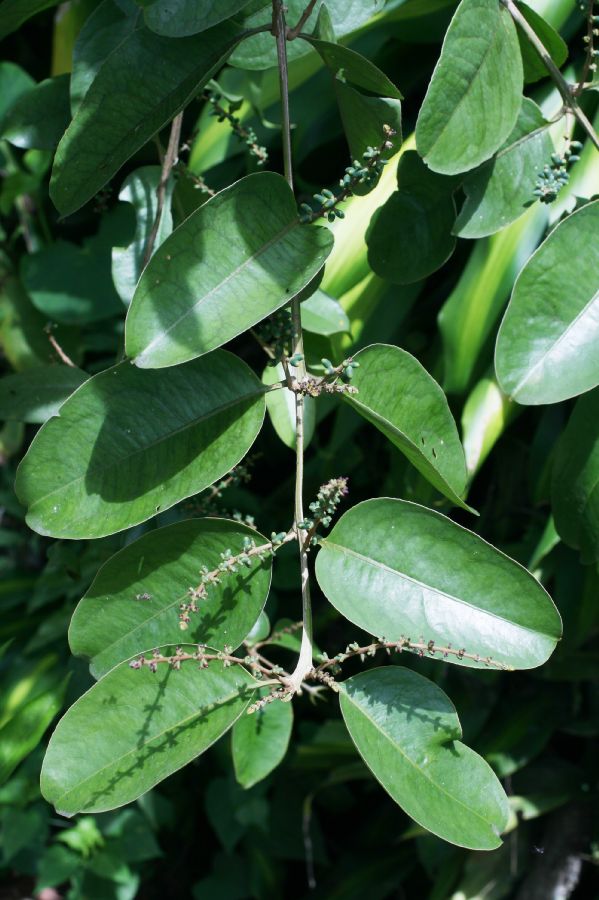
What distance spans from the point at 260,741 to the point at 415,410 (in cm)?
32

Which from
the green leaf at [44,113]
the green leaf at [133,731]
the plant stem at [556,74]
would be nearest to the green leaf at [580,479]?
the plant stem at [556,74]

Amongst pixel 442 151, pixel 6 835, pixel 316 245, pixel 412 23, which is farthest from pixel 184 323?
pixel 6 835

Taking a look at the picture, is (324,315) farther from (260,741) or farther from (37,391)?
(260,741)

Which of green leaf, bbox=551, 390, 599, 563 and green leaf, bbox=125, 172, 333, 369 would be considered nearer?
green leaf, bbox=125, 172, 333, 369

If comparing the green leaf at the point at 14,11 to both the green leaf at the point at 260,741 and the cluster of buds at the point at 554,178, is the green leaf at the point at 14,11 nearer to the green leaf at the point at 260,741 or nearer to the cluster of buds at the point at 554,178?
the cluster of buds at the point at 554,178

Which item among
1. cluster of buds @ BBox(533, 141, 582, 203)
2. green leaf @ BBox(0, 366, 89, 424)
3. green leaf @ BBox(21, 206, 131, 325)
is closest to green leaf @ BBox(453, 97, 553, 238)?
cluster of buds @ BBox(533, 141, 582, 203)

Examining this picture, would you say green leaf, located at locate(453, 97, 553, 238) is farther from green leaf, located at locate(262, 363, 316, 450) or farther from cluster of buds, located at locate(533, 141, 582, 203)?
green leaf, located at locate(262, 363, 316, 450)

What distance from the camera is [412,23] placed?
1.07 meters

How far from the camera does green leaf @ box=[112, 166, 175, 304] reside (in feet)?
2.51

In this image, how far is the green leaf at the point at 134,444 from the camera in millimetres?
577

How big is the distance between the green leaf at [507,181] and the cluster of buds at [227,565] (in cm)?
29

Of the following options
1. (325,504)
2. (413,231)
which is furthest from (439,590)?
(413,231)

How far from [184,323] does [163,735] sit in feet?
0.83

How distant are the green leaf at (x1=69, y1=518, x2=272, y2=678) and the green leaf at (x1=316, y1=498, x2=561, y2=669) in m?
0.06
